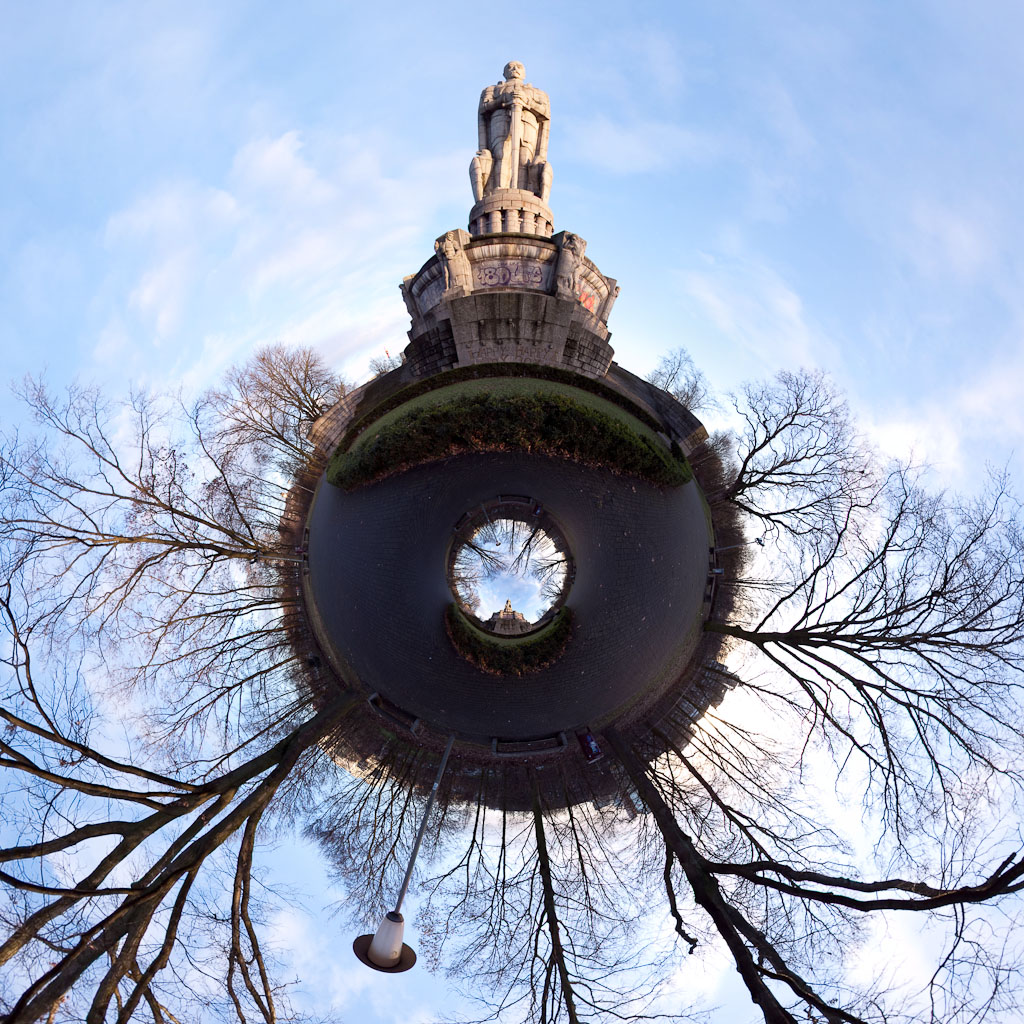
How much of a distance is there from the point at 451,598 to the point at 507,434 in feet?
8.66

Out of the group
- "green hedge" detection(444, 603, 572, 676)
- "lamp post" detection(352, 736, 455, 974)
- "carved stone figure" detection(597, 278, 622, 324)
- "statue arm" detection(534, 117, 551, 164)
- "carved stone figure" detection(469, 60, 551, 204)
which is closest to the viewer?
"lamp post" detection(352, 736, 455, 974)

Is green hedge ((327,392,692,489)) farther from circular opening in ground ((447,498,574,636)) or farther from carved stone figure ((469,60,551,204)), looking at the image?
carved stone figure ((469,60,551,204))

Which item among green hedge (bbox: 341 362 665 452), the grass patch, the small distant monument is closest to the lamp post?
the small distant monument

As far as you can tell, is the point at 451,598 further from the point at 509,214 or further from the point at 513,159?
the point at 513,159

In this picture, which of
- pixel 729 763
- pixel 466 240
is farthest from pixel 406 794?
pixel 466 240

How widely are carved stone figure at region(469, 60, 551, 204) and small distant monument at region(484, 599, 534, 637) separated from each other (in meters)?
13.5

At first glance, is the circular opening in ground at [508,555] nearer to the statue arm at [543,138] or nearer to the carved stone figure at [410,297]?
the carved stone figure at [410,297]

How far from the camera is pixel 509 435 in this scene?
31.8 ft

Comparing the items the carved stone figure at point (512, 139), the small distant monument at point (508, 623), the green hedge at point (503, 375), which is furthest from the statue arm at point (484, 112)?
the small distant monument at point (508, 623)

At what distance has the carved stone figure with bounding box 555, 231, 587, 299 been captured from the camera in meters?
14.1

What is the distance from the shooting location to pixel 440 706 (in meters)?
10.2

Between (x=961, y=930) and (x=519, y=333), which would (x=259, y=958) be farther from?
(x=519, y=333)

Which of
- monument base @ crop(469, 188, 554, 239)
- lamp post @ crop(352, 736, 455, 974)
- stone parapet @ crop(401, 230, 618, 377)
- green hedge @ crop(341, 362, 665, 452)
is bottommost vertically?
lamp post @ crop(352, 736, 455, 974)

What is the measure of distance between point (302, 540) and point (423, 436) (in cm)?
442
